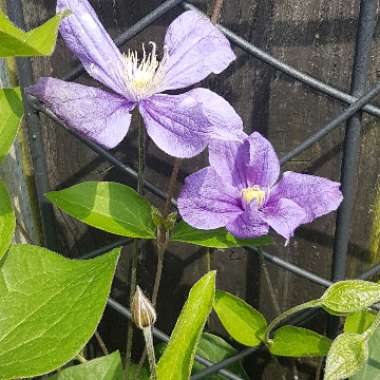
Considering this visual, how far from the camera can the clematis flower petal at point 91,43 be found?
0.70 m

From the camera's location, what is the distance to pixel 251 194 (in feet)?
2.77

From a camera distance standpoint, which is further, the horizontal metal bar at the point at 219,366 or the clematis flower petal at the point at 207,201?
the horizontal metal bar at the point at 219,366

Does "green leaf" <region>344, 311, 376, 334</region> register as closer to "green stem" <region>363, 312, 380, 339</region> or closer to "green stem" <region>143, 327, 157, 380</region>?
"green stem" <region>363, 312, 380, 339</region>

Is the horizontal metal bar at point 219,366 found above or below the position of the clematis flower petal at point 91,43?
below

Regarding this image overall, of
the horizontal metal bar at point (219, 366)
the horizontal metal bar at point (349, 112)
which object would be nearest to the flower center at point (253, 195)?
the horizontal metal bar at point (349, 112)

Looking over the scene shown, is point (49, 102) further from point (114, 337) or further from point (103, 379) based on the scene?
point (114, 337)

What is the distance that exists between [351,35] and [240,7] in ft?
0.53

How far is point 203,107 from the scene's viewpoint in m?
0.67

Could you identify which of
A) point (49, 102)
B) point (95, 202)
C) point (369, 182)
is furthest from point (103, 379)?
point (369, 182)

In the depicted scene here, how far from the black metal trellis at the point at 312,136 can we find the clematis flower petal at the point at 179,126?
0.60 ft

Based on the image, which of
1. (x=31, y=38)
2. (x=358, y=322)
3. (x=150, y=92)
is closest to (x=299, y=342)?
(x=358, y=322)

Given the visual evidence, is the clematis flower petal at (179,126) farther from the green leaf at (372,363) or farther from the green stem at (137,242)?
the green leaf at (372,363)

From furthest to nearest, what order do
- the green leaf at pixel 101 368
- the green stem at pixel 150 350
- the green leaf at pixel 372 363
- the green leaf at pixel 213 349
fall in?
the green leaf at pixel 213 349 < the green leaf at pixel 372 363 < the green leaf at pixel 101 368 < the green stem at pixel 150 350

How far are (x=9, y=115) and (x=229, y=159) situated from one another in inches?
11.2
